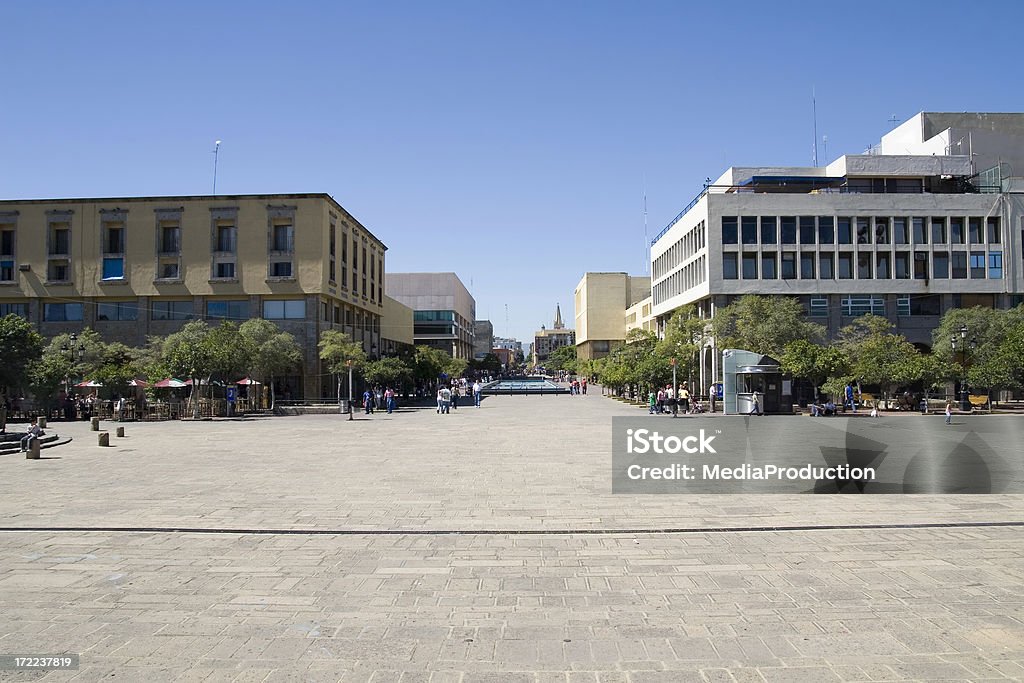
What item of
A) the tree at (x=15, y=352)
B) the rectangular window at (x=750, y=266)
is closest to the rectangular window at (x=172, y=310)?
the tree at (x=15, y=352)

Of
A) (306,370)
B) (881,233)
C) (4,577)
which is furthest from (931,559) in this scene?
(881,233)

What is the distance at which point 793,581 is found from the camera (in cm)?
743

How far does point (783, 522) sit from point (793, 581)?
3.03m

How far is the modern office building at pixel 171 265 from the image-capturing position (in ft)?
182

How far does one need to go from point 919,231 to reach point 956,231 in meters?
2.97

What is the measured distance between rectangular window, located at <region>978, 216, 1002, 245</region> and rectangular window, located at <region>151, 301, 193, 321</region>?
6130 centimetres

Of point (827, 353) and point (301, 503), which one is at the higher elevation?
point (827, 353)

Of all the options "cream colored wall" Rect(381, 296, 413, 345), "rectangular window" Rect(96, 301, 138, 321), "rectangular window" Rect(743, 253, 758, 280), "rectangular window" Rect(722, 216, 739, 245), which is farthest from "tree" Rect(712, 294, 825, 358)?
"rectangular window" Rect(96, 301, 138, 321)

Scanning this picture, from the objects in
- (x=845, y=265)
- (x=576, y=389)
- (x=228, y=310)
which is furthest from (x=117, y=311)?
(x=845, y=265)

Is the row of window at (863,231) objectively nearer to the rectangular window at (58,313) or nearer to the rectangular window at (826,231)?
the rectangular window at (826,231)

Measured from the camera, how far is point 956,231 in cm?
5772

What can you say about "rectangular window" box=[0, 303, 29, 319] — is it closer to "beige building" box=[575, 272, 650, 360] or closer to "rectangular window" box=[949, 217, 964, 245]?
"rectangular window" box=[949, 217, 964, 245]

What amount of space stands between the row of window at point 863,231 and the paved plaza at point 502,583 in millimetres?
47804

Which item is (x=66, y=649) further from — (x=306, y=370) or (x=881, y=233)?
(x=881, y=233)
